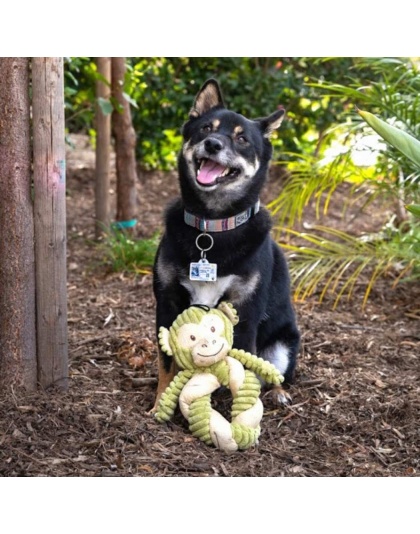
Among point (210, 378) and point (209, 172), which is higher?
point (209, 172)

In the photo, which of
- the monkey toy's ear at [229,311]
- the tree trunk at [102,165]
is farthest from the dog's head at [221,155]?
the tree trunk at [102,165]

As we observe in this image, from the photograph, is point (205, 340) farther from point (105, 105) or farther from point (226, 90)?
point (226, 90)

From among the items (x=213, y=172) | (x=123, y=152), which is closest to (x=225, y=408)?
(x=213, y=172)

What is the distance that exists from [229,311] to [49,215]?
96cm

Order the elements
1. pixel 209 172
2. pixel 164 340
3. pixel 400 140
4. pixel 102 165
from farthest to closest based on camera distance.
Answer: pixel 102 165, pixel 209 172, pixel 164 340, pixel 400 140

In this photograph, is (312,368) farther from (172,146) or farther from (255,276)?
(172,146)

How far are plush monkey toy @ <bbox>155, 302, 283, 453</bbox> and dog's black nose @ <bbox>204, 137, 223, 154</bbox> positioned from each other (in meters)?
0.73

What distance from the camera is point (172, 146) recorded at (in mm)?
8586

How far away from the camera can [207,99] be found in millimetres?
3926

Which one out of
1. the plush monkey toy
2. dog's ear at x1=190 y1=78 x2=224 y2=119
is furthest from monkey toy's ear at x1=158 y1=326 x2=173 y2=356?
dog's ear at x1=190 y1=78 x2=224 y2=119

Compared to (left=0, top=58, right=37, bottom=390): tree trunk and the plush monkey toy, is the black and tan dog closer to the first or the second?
the plush monkey toy

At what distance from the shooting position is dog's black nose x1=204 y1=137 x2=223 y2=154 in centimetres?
357

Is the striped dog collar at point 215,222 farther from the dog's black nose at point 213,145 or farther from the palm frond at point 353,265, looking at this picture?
A: the palm frond at point 353,265

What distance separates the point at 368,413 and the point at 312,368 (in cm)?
67
